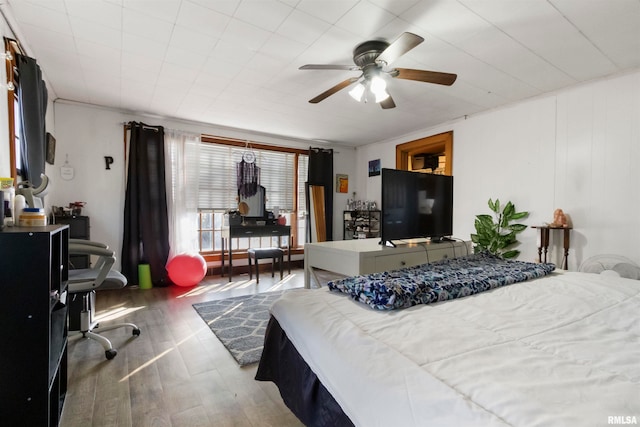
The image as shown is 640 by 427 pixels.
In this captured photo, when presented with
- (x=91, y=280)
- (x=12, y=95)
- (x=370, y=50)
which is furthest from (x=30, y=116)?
(x=370, y=50)

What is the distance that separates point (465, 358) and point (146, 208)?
162 inches

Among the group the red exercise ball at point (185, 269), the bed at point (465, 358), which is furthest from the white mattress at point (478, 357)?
the red exercise ball at point (185, 269)

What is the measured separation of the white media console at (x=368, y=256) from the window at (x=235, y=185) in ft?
8.89

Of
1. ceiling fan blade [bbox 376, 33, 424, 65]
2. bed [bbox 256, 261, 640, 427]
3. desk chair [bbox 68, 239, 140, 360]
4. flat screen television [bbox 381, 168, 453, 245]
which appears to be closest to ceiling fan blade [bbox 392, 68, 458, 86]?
ceiling fan blade [bbox 376, 33, 424, 65]

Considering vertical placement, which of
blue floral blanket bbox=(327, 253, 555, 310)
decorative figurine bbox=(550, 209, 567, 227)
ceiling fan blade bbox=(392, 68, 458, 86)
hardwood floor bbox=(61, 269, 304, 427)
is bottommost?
hardwood floor bbox=(61, 269, 304, 427)

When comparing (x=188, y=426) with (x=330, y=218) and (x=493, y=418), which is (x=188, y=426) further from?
(x=330, y=218)

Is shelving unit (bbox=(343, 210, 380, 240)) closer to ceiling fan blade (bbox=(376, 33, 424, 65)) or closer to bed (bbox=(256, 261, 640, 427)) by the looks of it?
ceiling fan blade (bbox=(376, 33, 424, 65))

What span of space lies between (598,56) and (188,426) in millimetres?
3776

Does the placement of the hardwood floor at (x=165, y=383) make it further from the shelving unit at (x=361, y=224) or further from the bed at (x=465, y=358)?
the shelving unit at (x=361, y=224)

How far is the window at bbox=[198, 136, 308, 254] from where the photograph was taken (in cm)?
455

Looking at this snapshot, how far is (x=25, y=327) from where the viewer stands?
112cm

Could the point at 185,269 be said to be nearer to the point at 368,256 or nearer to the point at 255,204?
the point at 255,204

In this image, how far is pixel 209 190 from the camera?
14.9 ft

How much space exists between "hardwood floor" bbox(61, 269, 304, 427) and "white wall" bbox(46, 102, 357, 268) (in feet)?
4.94
